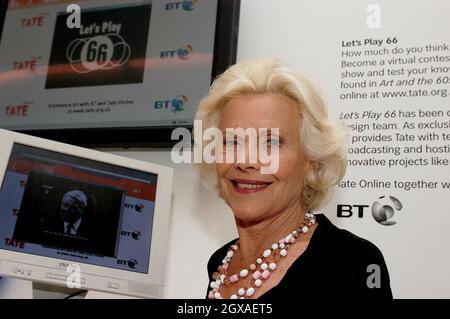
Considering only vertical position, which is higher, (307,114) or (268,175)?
(307,114)

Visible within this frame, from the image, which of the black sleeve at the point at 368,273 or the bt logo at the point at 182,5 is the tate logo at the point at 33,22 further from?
the black sleeve at the point at 368,273

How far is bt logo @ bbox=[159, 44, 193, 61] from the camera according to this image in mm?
1750

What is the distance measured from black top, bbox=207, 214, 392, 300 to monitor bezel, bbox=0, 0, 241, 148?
61 centimetres

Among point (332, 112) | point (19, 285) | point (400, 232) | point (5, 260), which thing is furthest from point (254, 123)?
point (19, 285)

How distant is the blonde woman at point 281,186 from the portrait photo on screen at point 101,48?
20.8 inches

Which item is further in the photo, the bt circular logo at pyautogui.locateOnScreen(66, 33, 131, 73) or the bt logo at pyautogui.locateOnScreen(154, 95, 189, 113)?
the bt circular logo at pyautogui.locateOnScreen(66, 33, 131, 73)

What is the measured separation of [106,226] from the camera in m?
1.46

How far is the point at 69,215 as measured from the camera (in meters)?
1.44

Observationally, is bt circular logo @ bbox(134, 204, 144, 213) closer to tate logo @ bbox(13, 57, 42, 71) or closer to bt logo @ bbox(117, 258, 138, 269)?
bt logo @ bbox(117, 258, 138, 269)

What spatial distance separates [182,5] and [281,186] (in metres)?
Result: 0.78

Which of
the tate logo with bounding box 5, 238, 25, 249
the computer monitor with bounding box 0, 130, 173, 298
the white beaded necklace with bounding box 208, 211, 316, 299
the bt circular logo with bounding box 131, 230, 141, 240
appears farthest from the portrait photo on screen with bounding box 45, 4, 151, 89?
the white beaded necklace with bounding box 208, 211, 316, 299

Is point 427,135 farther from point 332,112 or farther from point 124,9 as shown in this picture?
point 124,9

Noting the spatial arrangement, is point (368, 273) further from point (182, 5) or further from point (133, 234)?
point (182, 5)

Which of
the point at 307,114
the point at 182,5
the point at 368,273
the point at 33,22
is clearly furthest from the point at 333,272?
the point at 33,22
